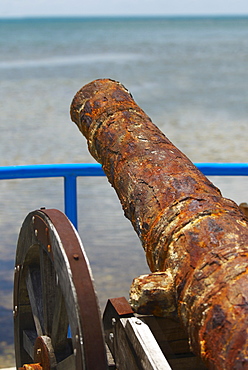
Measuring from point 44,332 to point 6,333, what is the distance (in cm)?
185

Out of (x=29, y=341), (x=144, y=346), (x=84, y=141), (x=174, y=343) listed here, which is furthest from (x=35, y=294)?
(x=84, y=141)

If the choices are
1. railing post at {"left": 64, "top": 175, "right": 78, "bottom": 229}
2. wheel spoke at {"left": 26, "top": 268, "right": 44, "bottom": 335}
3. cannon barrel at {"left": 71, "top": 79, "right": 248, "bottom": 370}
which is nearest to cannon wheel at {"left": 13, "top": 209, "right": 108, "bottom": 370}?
wheel spoke at {"left": 26, "top": 268, "right": 44, "bottom": 335}

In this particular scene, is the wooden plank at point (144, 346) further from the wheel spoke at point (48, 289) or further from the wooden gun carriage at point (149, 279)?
the wheel spoke at point (48, 289)

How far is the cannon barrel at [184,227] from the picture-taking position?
1874 millimetres

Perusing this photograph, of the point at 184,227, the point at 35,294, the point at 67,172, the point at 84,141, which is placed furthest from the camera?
the point at 84,141

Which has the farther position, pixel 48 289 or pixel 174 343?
pixel 48 289

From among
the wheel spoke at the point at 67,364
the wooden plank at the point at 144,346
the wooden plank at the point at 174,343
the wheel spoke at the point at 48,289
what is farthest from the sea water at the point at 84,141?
the wooden plank at the point at 144,346

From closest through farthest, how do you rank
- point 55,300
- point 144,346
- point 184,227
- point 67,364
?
point 144,346
point 184,227
point 67,364
point 55,300

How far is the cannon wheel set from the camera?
2.07 metres

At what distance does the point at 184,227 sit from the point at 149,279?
196mm

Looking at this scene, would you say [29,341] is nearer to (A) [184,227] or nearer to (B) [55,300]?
(B) [55,300]

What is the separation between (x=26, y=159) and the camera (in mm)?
11242

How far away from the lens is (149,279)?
226 centimetres

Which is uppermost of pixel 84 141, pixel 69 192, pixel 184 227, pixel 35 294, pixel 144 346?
pixel 84 141
